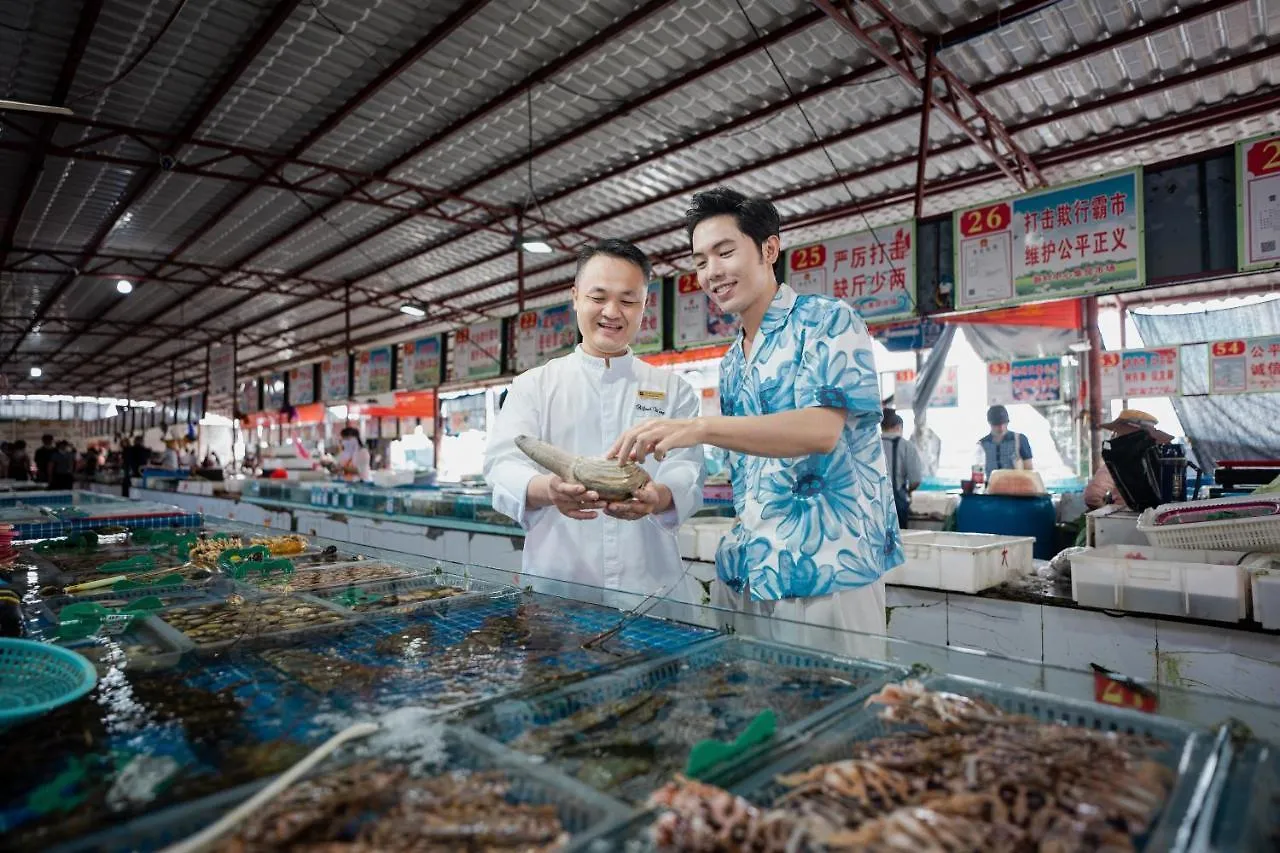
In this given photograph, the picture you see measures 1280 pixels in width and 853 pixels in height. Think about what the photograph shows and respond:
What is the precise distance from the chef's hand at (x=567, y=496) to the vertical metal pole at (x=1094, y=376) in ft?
34.1

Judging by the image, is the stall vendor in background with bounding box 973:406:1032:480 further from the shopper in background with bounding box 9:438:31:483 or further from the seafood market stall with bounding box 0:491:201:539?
the shopper in background with bounding box 9:438:31:483

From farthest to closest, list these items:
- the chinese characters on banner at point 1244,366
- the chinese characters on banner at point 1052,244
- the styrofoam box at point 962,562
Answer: the chinese characters on banner at point 1244,366 < the chinese characters on banner at point 1052,244 < the styrofoam box at point 962,562

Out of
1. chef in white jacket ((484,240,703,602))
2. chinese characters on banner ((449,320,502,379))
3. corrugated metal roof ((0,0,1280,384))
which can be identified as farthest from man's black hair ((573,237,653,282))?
chinese characters on banner ((449,320,502,379))

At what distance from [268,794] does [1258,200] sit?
6.22m

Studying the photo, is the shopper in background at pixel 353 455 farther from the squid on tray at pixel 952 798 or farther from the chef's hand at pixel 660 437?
the squid on tray at pixel 952 798

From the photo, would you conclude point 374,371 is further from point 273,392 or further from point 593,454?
point 593,454

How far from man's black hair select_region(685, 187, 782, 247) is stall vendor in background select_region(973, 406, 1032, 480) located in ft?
24.5

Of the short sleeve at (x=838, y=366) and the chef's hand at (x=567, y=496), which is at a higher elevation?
the short sleeve at (x=838, y=366)

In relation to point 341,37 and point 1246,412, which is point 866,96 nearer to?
point 341,37

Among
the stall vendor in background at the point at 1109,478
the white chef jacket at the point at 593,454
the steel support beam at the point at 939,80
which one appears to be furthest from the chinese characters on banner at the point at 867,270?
the white chef jacket at the point at 593,454

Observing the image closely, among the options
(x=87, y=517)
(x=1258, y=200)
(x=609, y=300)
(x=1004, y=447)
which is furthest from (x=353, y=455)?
(x=1258, y=200)

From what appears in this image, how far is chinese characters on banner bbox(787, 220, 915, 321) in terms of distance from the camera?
6.29 metres

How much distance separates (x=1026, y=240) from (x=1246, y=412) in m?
7.45

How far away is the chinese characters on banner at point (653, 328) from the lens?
8.26m
